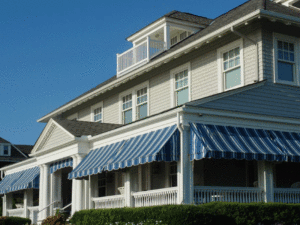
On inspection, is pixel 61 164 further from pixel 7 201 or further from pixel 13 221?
pixel 7 201

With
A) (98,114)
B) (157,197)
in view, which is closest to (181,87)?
(157,197)

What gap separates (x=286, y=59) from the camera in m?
17.8

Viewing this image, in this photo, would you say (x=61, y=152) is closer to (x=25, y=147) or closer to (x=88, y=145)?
(x=88, y=145)

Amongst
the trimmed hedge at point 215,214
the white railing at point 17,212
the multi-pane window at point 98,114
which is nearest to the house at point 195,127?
the white railing at point 17,212

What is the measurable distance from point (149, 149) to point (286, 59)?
652 cm

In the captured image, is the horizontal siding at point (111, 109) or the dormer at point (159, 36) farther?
the horizontal siding at point (111, 109)

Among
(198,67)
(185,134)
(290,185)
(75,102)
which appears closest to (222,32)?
(198,67)

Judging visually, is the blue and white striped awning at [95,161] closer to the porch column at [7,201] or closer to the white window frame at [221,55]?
the white window frame at [221,55]

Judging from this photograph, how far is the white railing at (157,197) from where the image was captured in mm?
14766

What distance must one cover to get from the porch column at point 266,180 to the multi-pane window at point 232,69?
11.9 feet

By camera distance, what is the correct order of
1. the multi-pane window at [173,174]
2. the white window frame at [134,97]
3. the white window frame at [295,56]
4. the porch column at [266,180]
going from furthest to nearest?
the white window frame at [134,97] → the multi-pane window at [173,174] → the white window frame at [295,56] → the porch column at [266,180]

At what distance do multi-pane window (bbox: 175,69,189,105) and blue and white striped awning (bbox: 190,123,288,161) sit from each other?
16.7ft

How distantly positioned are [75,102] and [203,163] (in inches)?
464

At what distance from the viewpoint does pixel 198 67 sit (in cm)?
1978
